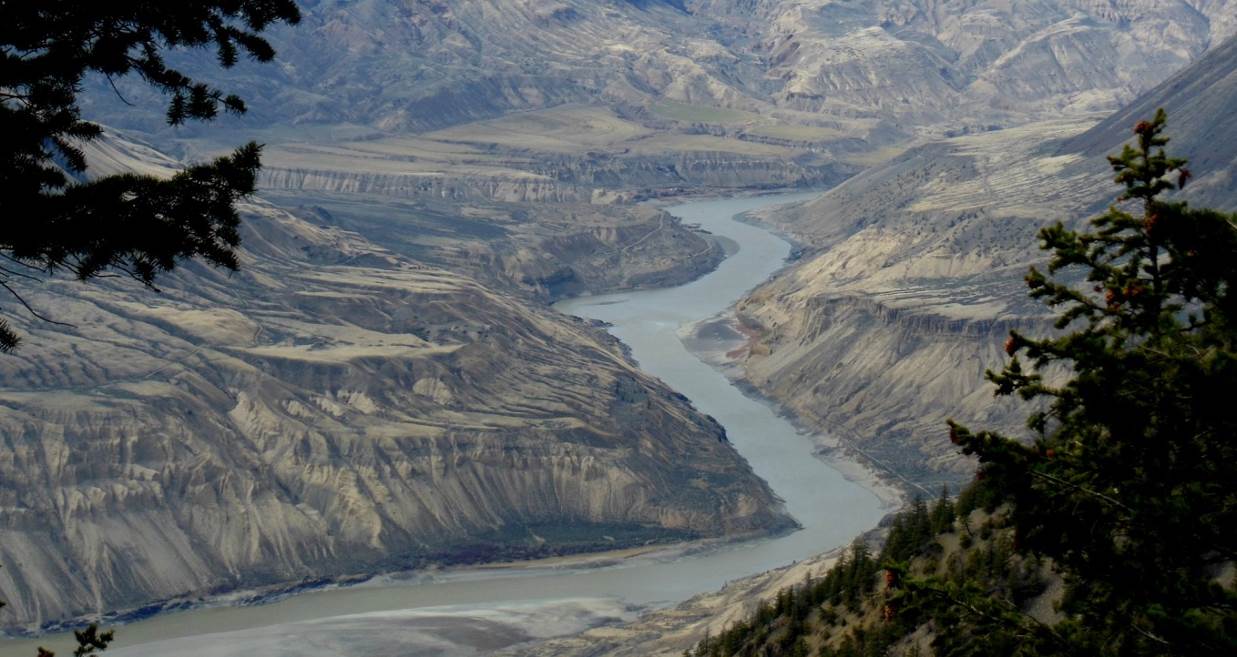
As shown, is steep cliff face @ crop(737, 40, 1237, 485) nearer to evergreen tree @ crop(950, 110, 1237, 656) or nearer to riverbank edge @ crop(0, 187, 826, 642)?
riverbank edge @ crop(0, 187, 826, 642)

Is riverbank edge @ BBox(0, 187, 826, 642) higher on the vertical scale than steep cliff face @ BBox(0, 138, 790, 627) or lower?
lower

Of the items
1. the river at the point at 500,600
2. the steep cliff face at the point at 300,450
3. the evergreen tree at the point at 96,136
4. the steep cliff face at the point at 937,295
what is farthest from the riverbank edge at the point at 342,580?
the evergreen tree at the point at 96,136

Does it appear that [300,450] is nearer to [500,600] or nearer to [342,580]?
[342,580]

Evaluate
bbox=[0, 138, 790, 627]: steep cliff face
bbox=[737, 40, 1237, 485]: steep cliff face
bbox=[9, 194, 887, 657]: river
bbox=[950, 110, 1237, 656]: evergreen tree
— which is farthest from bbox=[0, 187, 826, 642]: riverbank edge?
bbox=[950, 110, 1237, 656]: evergreen tree

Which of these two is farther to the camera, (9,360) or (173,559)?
(9,360)

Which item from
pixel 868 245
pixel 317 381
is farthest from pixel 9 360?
pixel 868 245

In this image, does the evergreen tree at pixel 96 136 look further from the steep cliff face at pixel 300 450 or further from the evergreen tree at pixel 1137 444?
the steep cliff face at pixel 300 450

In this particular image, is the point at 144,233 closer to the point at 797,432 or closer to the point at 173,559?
the point at 173,559
